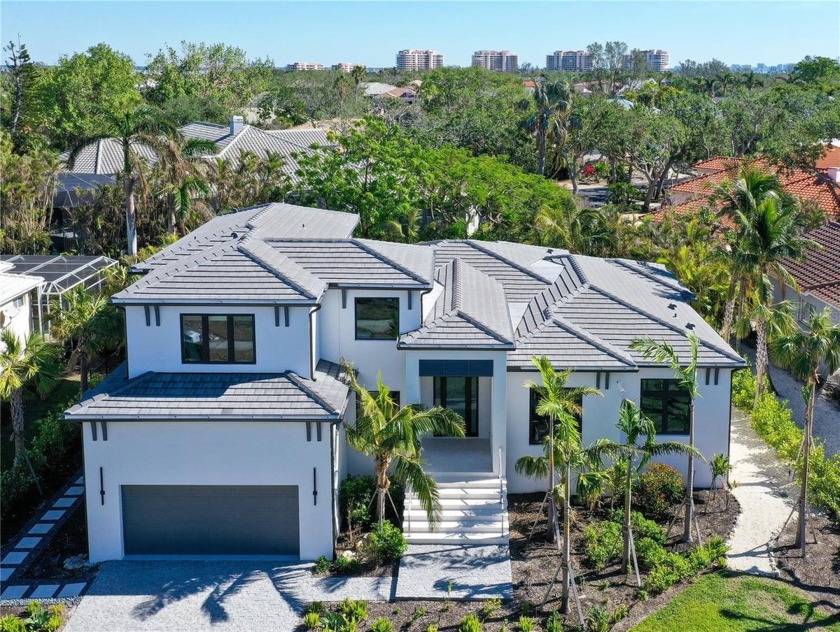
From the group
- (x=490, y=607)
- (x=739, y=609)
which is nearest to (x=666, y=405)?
(x=739, y=609)

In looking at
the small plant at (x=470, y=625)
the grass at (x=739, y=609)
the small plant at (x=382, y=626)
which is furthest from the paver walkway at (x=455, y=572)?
the grass at (x=739, y=609)

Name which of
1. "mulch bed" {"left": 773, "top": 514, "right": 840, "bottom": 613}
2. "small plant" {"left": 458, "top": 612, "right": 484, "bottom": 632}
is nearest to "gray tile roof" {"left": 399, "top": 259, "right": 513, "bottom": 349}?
"small plant" {"left": 458, "top": 612, "right": 484, "bottom": 632}

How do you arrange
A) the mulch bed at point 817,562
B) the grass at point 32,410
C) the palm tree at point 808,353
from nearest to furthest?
1. the mulch bed at point 817,562
2. the palm tree at point 808,353
3. the grass at point 32,410

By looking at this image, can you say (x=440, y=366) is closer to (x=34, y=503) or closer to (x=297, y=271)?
(x=297, y=271)

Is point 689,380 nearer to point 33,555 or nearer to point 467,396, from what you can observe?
point 467,396

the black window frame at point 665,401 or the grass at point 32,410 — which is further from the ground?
the black window frame at point 665,401

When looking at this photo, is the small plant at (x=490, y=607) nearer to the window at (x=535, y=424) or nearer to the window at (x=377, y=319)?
the window at (x=535, y=424)
